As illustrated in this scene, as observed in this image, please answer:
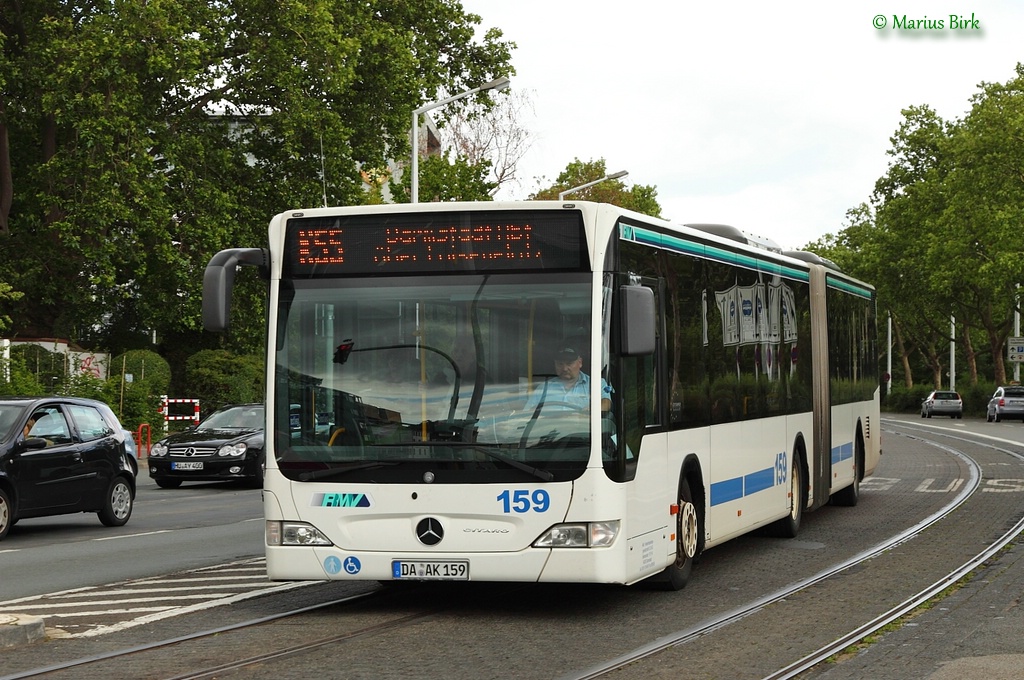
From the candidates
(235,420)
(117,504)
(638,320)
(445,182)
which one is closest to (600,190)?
(445,182)

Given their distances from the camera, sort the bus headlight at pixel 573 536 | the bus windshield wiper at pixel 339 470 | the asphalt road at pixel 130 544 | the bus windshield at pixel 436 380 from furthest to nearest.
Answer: the asphalt road at pixel 130 544 → the bus windshield wiper at pixel 339 470 → the bus windshield at pixel 436 380 → the bus headlight at pixel 573 536

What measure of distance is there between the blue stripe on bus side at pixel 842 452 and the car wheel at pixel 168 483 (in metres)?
11.9

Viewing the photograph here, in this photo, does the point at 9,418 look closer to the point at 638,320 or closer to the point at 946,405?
the point at 638,320

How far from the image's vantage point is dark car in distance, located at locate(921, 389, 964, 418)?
77.3 metres

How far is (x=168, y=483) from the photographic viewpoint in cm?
2683

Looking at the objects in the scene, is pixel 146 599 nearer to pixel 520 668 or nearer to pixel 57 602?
pixel 57 602

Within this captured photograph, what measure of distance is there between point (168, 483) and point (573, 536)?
1806cm

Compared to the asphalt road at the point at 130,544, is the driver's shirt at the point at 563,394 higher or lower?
higher

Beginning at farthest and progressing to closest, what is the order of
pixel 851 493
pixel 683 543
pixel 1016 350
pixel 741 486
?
pixel 1016 350 < pixel 851 493 < pixel 741 486 < pixel 683 543

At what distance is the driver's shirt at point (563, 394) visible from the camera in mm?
10008

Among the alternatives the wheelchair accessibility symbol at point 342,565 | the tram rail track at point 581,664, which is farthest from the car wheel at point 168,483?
the wheelchair accessibility symbol at point 342,565

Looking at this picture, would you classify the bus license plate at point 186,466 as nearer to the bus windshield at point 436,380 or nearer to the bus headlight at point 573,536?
the bus windshield at point 436,380

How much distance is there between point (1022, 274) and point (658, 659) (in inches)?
2369

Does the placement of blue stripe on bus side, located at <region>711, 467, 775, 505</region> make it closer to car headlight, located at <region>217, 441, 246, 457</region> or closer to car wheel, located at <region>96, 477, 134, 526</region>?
car wheel, located at <region>96, 477, 134, 526</region>
